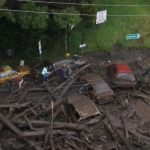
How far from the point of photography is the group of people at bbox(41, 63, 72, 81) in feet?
100

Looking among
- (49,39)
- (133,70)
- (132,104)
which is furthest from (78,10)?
(132,104)

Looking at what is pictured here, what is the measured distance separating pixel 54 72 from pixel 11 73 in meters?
2.73

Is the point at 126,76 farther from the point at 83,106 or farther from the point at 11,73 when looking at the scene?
the point at 11,73

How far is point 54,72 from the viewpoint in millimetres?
31719

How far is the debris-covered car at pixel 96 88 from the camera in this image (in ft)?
93.8

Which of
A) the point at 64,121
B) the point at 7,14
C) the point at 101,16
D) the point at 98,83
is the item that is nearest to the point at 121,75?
the point at 98,83

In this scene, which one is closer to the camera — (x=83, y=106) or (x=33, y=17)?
(x=83, y=106)

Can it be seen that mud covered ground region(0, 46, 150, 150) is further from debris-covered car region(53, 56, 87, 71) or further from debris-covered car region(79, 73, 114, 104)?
debris-covered car region(53, 56, 87, 71)

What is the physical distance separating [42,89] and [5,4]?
18.7 ft

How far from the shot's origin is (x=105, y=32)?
36625 millimetres

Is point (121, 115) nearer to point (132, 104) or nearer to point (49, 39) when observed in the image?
point (132, 104)

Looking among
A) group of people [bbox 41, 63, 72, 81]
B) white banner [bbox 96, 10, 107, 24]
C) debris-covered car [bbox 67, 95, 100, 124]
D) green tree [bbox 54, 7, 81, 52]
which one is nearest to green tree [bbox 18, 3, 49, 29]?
green tree [bbox 54, 7, 81, 52]

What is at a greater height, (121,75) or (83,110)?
(121,75)

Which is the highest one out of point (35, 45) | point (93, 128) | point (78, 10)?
point (78, 10)
